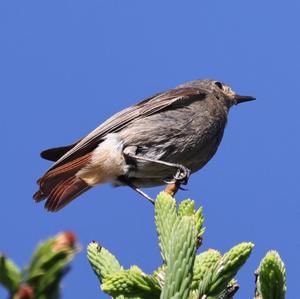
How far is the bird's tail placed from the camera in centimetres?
571

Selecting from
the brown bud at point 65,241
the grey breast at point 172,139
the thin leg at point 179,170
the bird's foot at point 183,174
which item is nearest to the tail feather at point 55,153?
the grey breast at point 172,139

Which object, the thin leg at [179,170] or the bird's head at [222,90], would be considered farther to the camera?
the bird's head at [222,90]

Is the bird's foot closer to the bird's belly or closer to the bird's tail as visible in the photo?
the bird's belly

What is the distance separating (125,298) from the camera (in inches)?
70.2

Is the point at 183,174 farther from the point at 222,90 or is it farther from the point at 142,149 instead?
the point at 222,90

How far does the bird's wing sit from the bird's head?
1.02 metres

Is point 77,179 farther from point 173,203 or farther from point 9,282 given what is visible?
point 9,282

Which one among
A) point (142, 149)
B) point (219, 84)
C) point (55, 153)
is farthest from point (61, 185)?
point (219, 84)

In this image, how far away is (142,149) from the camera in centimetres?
633

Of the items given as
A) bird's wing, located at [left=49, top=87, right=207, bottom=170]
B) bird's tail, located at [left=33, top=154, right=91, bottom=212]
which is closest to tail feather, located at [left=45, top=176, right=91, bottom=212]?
bird's tail, located at [left=33, top=154, right=91, bottom=212]

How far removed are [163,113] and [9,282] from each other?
19.0ft

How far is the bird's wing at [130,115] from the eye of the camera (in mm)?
6387

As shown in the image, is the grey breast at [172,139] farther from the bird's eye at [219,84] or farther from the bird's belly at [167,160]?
the bird's eye at [219,84]

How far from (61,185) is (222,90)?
3189 millimetres
